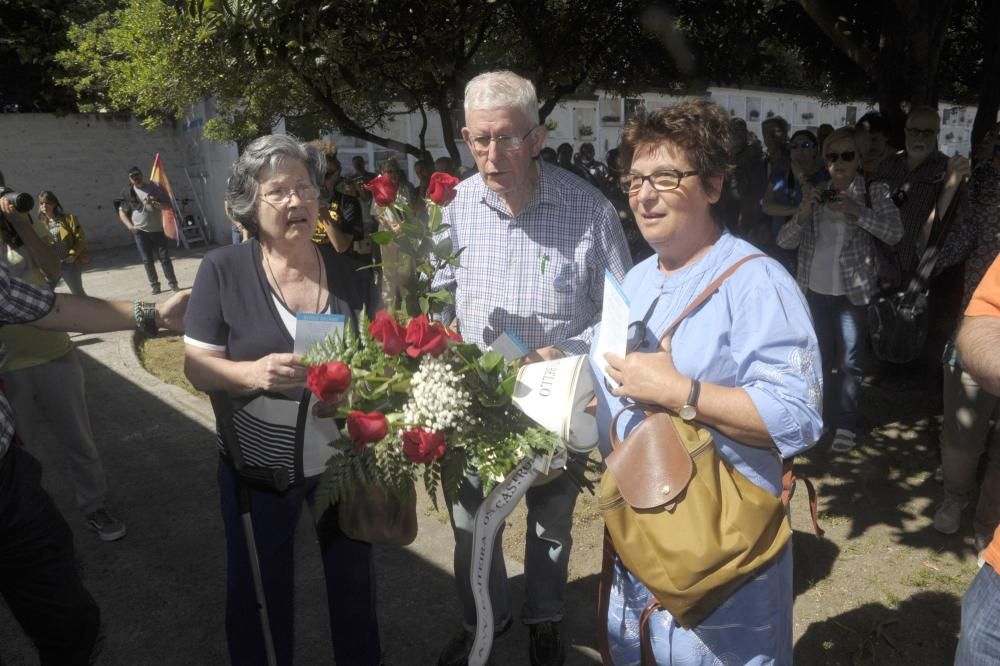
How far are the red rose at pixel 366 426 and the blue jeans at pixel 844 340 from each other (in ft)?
12.4

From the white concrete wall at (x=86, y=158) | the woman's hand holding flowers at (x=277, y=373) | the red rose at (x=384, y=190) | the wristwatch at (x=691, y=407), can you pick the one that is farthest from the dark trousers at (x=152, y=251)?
the wristwatch at (x=691, y=407)

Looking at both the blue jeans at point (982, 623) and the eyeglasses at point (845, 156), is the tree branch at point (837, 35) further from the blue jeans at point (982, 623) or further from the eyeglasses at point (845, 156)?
the blue jeans at point (982, 623)

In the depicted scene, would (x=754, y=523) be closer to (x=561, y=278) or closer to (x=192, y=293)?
(x=561, y=278)

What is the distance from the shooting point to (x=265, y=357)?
218cm

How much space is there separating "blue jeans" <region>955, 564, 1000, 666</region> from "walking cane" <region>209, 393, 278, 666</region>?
2004mm

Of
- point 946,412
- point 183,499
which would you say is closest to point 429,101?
point 183,499

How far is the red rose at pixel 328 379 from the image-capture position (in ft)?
5.86

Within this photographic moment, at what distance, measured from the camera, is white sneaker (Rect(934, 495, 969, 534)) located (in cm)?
381

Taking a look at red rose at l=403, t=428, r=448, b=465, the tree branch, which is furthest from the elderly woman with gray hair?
the tree branch

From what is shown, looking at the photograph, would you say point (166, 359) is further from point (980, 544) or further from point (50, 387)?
point (980, 544)

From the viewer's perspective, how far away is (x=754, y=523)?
1.61 m

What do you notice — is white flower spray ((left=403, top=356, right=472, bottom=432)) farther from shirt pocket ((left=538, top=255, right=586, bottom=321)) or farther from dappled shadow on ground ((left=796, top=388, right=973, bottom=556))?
dappled shadow on ground ((left=796, top=388, right=973, bottom=556))

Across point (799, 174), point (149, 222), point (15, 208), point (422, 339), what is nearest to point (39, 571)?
point (422, 339)

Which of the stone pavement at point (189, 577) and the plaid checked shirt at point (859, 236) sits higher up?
the plaid checked shirt at point (859, 236)
